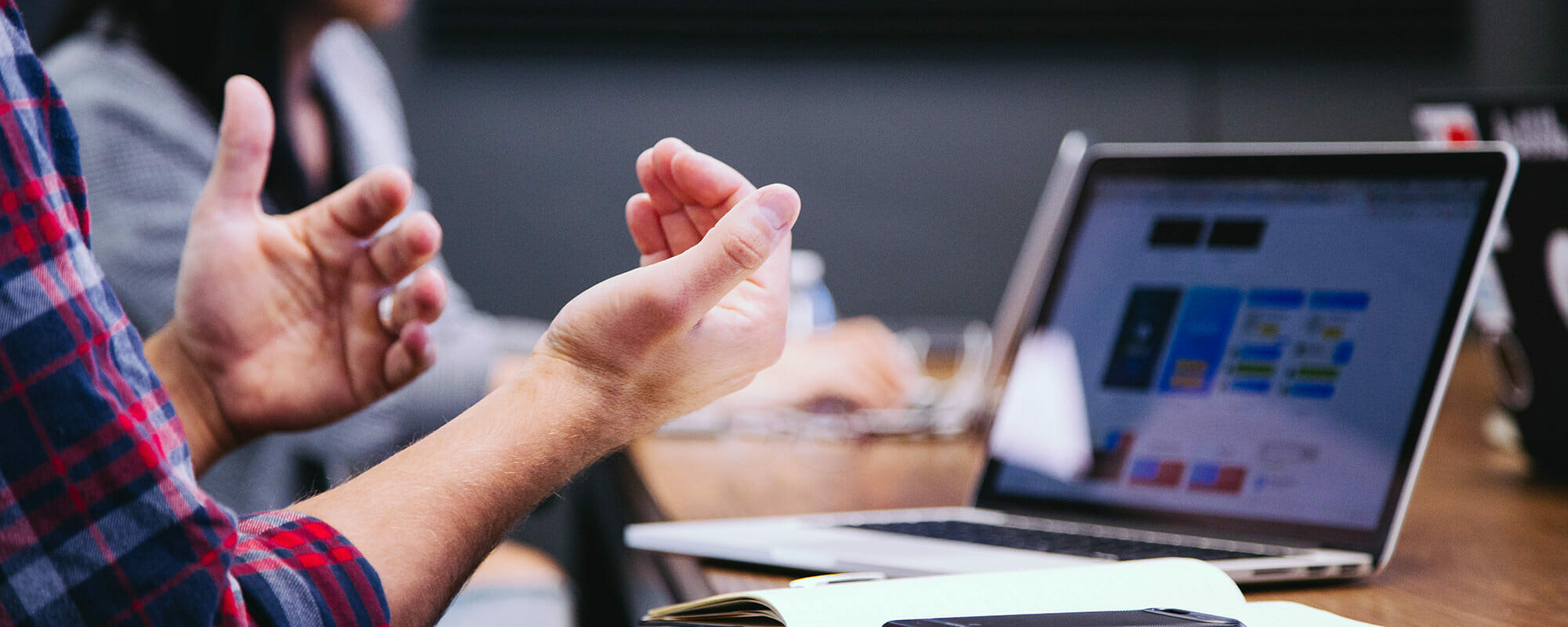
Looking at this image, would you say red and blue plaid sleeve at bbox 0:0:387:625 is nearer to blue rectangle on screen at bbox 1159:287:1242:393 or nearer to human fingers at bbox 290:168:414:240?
human fingers at bbox 290:168:414:240

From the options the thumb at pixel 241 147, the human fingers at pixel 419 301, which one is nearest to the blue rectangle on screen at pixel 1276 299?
the human fingers at pixel 419 301

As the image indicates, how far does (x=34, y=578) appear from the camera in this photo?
0.43 meters

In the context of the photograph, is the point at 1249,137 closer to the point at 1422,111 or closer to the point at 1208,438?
the point at 1422,111

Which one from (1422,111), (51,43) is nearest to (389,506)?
(1422,111)

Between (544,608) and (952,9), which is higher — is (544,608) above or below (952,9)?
below

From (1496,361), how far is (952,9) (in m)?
1.58

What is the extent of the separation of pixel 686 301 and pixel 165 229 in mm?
1034

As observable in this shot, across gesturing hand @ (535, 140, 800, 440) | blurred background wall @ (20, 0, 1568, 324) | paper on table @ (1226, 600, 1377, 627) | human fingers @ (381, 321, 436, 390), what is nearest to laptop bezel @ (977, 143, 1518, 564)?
paper on table @ (1226, 600, 1377, 627)

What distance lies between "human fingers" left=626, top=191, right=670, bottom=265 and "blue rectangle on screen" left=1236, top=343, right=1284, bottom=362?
0.38 metres

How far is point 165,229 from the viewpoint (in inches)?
52.0

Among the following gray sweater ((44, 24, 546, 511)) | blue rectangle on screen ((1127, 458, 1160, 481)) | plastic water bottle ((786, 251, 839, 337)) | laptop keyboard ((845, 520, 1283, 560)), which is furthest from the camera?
plastic water bottle ((786, 251, 839, 337))

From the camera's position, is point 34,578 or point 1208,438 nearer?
point 34,578

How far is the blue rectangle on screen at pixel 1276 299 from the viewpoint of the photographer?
0.75 m

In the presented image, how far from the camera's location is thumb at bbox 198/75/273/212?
0.79 meters
